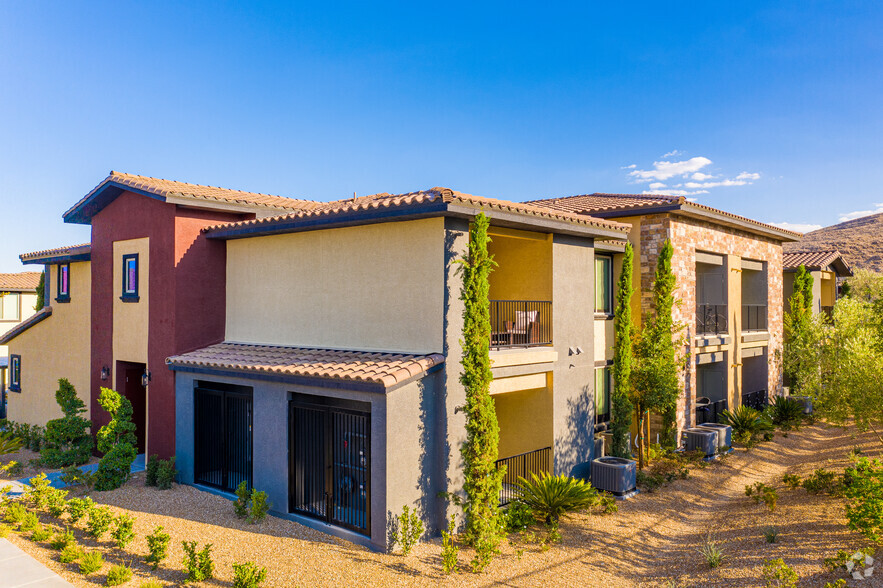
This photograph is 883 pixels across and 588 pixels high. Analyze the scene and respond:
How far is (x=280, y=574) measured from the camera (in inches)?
363

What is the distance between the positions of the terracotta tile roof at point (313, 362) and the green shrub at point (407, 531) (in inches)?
94.3

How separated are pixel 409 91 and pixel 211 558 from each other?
19655 mm

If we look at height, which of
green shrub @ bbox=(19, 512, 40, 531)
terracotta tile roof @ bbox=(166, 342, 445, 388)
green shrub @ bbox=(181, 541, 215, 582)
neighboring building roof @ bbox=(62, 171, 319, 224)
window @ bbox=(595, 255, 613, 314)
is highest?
neighboring building roof @ bbox=(62, 171, 319, 224)

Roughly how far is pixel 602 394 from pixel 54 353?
18842 millimetres

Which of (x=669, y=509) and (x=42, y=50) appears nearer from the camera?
(x=669, y=509)

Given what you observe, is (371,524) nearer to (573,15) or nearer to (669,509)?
(669,509)

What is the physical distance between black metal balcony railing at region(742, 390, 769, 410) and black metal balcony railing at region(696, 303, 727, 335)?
4.59 m

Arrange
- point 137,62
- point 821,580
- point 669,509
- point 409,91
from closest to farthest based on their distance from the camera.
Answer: point 821,580
point 669,509
point 137,62
point 409,91

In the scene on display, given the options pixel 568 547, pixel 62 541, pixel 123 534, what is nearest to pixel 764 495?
pixel 568 547

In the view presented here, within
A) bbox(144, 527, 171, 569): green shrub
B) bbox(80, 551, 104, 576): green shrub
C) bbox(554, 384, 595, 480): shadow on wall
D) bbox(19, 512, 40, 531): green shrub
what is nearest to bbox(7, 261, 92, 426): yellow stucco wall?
bbox(19, 512, 40, 531): green shrub

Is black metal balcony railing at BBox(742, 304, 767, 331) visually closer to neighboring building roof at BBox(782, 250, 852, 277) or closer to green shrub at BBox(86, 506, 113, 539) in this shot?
neighboring building roof at BBox(782, 250, 852, 277)

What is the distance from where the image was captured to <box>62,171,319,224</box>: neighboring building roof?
14820 mm

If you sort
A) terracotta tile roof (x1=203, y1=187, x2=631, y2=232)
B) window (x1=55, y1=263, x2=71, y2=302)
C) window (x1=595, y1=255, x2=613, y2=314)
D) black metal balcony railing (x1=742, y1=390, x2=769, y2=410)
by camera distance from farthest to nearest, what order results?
black metal balcony railing (x1=742, y1=390, x2=769, y2=410) → window (x1=55, y1=263, x2=71, y2=302) → window (x1=595, y1=255, x2=613, y2=314) → terracotta tile roof (x1=203, y1=187, x2=631, y2=232)

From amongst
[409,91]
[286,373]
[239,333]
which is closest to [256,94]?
[409,91]
